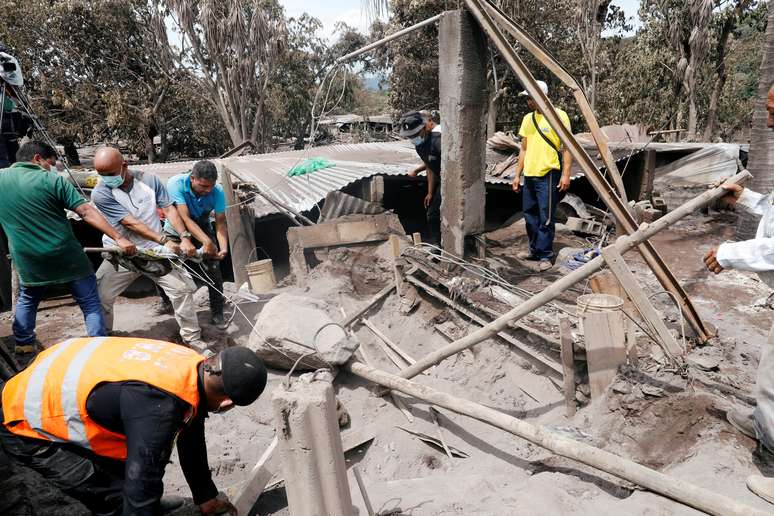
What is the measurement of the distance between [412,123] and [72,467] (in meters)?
4.72

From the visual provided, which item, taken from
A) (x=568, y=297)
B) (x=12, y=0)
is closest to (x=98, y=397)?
(x=568, y=297)

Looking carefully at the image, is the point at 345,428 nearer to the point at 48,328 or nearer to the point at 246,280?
the point at 246,280

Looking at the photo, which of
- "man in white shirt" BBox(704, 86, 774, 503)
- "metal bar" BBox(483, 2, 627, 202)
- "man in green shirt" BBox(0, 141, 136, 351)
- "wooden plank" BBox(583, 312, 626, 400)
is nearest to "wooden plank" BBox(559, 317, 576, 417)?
"wooden plank" BBox(583, 312, 626, 400)

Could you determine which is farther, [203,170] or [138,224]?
[203,170]

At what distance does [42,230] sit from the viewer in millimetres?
3814

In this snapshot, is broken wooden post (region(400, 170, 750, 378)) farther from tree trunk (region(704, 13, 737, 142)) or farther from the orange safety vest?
tree trunk (region(704, 13, 737, 142))

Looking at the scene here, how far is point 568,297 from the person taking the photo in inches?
185

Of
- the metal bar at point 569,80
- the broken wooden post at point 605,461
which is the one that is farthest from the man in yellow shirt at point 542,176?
the broken wooden post at point 605,461

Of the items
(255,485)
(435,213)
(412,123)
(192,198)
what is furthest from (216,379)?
(435,213)

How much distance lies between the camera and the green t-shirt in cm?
370

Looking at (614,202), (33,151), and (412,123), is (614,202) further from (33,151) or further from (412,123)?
(33,151)

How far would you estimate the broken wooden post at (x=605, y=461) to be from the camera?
6.60ft

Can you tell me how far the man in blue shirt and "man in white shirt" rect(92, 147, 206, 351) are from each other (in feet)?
0.33

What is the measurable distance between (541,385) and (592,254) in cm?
223
